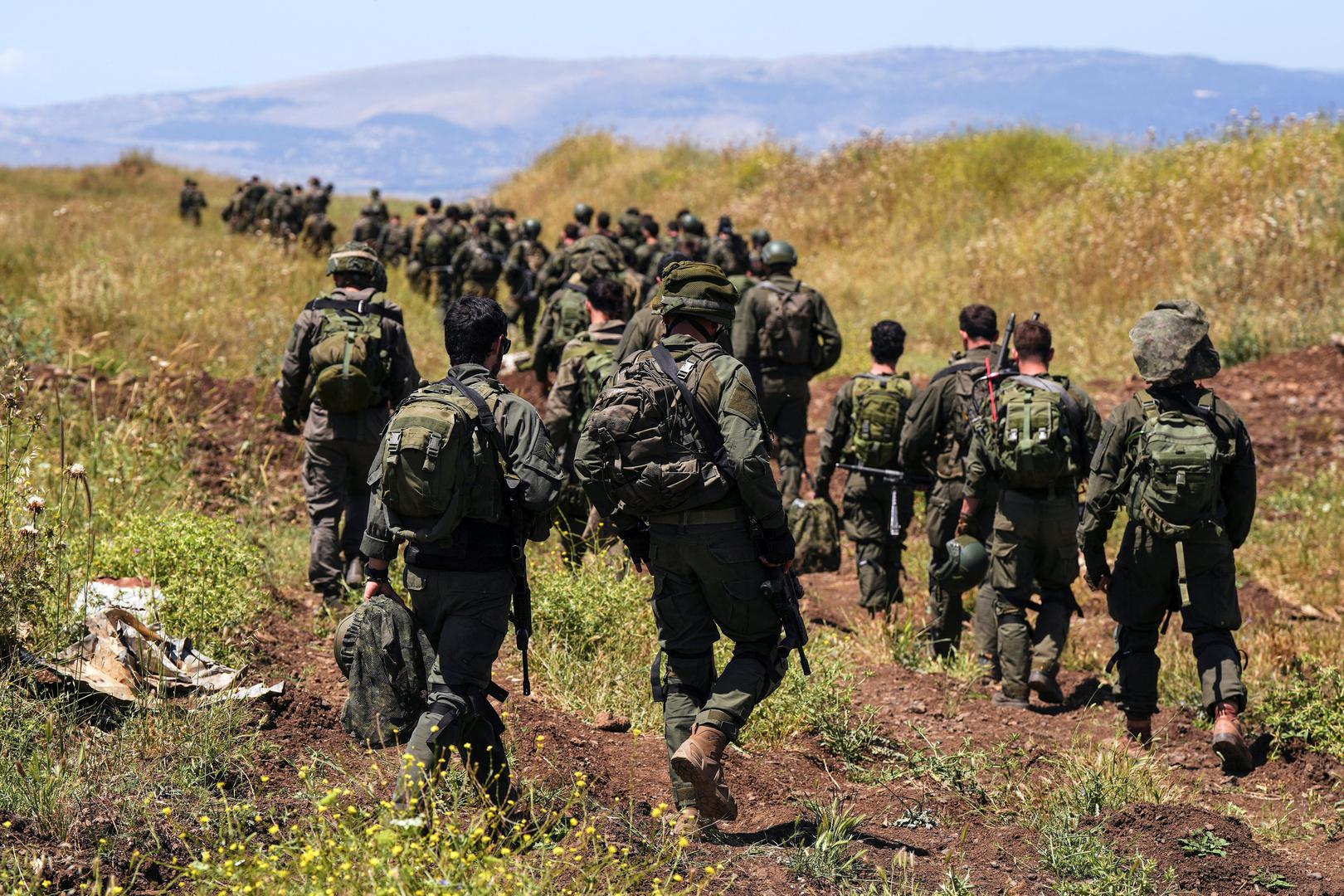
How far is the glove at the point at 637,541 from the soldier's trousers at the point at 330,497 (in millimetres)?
2824

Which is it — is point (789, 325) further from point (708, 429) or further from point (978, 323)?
point (708, 429)

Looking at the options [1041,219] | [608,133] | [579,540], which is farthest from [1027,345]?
[608,133]

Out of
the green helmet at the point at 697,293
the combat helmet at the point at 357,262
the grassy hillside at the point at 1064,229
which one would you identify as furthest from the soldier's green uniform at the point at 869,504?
the grassy hillside at the point at 1064,229

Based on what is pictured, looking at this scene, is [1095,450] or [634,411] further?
[1095,450]

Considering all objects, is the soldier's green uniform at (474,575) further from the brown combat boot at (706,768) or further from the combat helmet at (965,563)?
the combat helmet at (965,563)

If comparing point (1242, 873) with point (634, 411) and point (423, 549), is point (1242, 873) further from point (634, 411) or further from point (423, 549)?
point (423, 549)

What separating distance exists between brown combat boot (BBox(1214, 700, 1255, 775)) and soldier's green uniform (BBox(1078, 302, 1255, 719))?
2 centimetres

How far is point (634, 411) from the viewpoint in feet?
13.7

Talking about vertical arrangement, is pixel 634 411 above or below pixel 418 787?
above

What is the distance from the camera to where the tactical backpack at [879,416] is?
278 inches

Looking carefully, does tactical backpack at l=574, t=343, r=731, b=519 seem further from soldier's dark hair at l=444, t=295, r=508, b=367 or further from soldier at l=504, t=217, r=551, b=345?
soldier at l=504, t=217, r=551, b=345

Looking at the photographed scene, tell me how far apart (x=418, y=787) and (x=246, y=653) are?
202 centimetres

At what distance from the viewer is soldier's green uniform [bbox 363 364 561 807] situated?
409 centimetres

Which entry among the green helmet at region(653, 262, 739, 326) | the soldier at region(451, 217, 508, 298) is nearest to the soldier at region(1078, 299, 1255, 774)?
the green helmet at region(653, 262, 739, 326)
